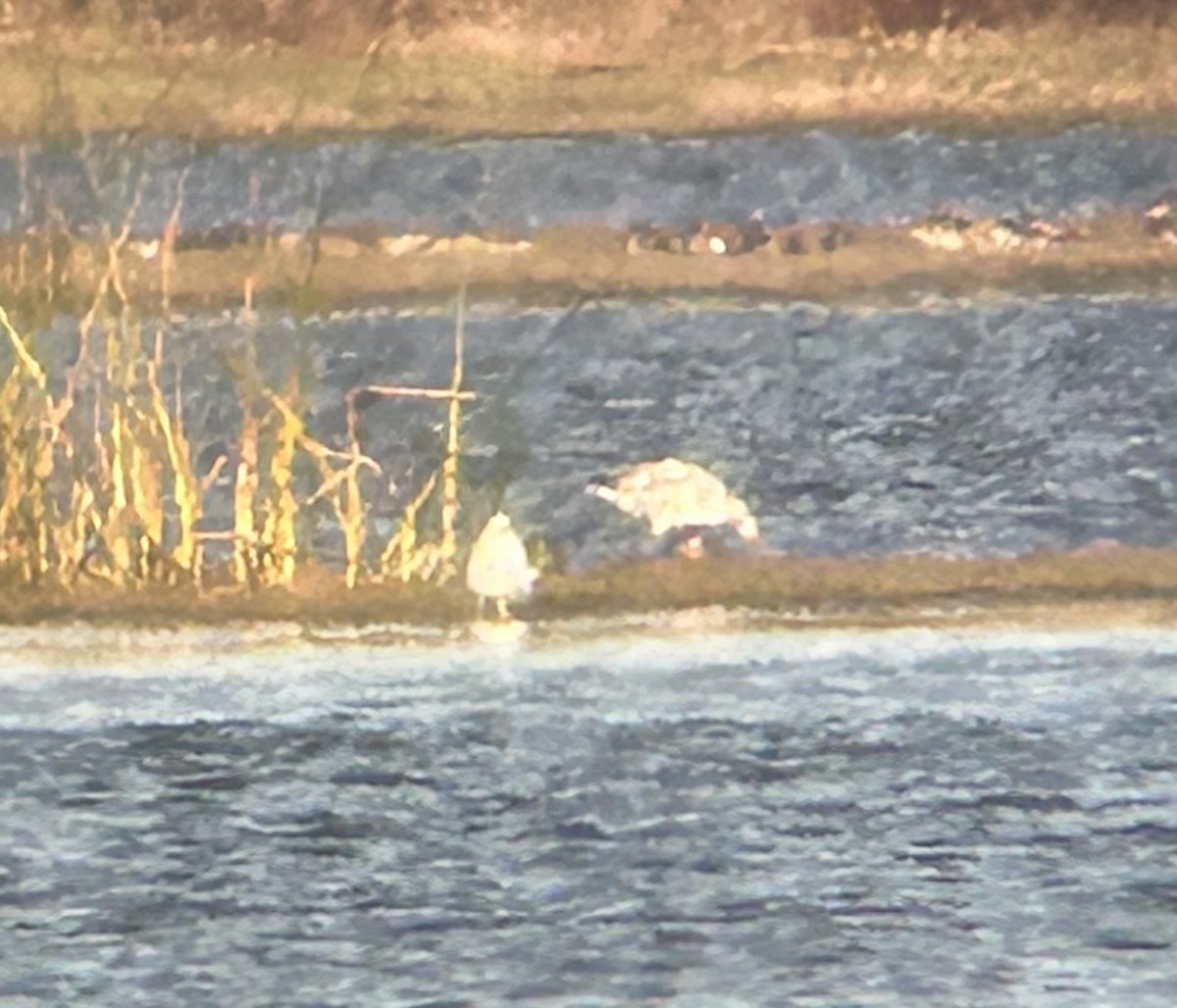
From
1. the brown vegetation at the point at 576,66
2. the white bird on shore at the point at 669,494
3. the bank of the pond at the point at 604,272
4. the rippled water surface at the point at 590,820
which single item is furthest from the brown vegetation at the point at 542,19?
the rippled water surface at the point at 590,820

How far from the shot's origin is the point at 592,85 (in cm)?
130

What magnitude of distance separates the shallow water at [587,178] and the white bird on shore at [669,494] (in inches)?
7.8

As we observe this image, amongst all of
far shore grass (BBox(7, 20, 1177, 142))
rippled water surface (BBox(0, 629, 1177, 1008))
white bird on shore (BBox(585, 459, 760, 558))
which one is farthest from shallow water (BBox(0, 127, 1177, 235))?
rippled water surface (BBox(0, 629, 1177, 1008))

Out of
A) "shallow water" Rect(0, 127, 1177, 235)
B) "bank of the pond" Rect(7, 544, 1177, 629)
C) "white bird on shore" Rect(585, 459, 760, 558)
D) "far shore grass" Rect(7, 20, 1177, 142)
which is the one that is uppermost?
"far shore grass" Rect(7, 20, 1177, 142)

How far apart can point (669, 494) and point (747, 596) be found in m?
0.10

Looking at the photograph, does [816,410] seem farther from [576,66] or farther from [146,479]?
[146,479]

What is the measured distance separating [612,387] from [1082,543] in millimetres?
394

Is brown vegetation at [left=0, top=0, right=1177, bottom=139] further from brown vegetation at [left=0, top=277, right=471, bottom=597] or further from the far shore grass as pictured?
brown vegetation at [left=0, top=277, right=471, bottom=597]

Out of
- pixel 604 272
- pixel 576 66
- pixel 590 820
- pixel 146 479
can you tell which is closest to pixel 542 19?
pixel 576 66

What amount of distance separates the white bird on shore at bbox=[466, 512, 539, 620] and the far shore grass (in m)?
0.31

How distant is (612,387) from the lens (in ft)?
4.31

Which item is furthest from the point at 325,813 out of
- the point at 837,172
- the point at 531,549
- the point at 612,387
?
the point at 837,172

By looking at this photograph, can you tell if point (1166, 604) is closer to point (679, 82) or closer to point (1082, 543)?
point (1082, 543)

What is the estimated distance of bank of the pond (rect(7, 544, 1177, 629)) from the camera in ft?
4.31
